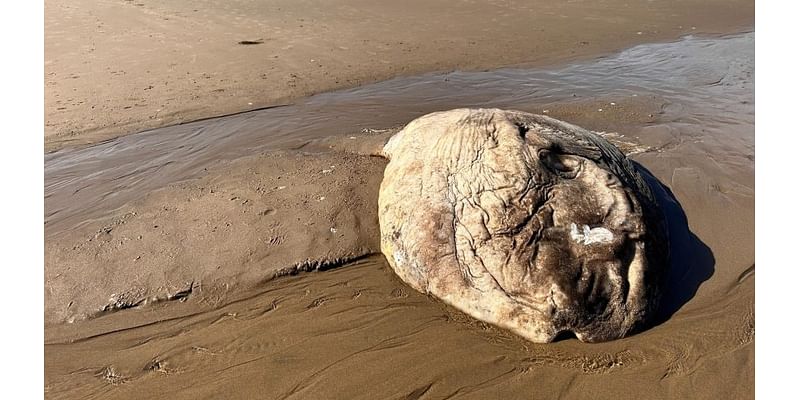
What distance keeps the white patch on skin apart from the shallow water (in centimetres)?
268

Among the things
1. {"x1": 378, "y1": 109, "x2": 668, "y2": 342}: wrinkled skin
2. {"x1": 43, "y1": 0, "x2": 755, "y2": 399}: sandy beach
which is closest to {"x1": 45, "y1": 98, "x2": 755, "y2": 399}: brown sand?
{"x1": 43, "y1": 0, "x2": 755, "y2": 399}: sandy beach

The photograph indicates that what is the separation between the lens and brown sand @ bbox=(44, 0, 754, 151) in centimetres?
704

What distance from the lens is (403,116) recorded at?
6.38m

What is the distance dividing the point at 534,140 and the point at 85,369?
3.22m

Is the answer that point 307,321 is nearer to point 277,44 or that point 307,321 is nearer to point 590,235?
point 590,235

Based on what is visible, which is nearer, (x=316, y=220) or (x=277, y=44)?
(x=316, y=220)

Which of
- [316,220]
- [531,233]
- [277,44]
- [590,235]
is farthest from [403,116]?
[277,44]

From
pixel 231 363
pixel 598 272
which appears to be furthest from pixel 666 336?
pixel 231 363

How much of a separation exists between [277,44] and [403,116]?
16.0ft

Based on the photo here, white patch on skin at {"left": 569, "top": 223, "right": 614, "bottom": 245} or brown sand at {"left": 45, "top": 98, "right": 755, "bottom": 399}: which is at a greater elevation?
white patch on skin at {"left": 569, "top": 223, "right": 614, "bottom": 245}

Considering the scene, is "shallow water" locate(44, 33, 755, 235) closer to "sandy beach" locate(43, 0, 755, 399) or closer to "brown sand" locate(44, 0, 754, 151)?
"sandy beach" locate(43, 0, 755, 399)

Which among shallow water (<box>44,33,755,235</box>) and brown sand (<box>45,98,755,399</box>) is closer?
brown sand (<box>45,98,755,399</box>)

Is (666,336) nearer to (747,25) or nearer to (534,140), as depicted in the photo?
(534,140)

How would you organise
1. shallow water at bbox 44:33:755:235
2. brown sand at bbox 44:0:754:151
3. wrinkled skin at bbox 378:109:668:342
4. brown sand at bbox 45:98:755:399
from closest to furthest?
brown sand at bbox 45:98:755:399 → wrinkled skin at bbox 378:109:668:342 → shallow water at bbox 44:33:755:235 → brown sand at bbox 44:0:754:151
